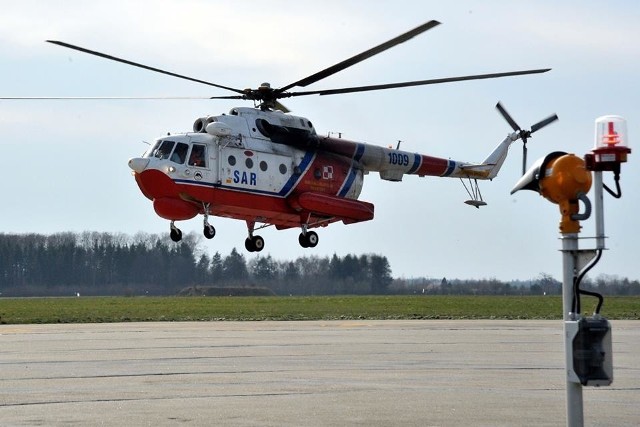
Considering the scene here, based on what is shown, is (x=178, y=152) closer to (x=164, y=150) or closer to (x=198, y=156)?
(x=164, y=150)

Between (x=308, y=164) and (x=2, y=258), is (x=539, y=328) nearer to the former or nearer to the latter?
(x=308, y=164)

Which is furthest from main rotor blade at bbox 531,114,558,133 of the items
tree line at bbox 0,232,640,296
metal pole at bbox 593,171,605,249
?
tree line at bbox 0,232,640,296

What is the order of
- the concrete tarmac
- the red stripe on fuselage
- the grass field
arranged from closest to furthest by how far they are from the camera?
the concrete tarmac → the red stripe on fuselage → the grass field

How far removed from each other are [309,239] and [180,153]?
5.44m

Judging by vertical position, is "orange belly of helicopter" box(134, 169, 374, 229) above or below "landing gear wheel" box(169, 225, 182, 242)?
above

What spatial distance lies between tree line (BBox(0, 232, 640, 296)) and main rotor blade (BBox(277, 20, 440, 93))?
5998 centimetres

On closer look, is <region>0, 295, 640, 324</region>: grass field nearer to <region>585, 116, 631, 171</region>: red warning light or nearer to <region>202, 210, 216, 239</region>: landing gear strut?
<region>202, 210, 216, 239</region>: landing gear strut

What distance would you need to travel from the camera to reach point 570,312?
8.09m

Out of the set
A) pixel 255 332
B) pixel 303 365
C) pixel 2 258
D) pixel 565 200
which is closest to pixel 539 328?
pixel 255 332

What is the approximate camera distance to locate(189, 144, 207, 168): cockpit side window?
98.3 ft

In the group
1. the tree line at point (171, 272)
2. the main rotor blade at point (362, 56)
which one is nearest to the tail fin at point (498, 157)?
the main rotor blade at point (362, 56)

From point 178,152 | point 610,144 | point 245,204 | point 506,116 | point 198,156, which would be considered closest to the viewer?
point 610,144

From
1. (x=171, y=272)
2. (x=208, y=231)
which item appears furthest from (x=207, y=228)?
(x=171, y=272)

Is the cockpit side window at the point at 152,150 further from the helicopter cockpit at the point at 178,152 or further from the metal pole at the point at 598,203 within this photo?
the metal pole at the point at 598,203
